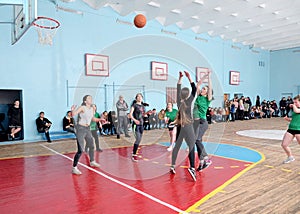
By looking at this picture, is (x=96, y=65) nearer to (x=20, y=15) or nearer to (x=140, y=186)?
(x=20, y=15)

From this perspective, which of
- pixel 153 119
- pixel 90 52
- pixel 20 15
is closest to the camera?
pixel 20 15

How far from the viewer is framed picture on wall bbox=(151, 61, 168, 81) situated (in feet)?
45.1

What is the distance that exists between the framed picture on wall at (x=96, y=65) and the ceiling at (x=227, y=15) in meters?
2.28

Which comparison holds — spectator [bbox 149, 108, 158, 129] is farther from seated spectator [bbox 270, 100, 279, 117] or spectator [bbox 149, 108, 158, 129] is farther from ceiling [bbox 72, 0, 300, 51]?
seated spectator [bbox 270, 100, 279, 117]

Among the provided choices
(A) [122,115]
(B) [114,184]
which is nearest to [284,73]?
(A) [122,115]

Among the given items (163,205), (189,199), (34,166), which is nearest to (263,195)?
(189,199)

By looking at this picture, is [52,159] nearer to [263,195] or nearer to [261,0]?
[263,195]

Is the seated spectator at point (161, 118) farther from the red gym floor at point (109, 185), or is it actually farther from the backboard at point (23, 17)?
the backboard at point (23, 17)

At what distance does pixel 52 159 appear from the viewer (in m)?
6.39

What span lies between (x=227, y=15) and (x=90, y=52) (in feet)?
24.9

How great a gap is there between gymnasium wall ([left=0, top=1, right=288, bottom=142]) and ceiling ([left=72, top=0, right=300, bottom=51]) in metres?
0.79

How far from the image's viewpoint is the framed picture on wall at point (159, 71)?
13.8m

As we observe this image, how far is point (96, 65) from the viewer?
11.5 meters

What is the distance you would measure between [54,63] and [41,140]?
10.4ft
